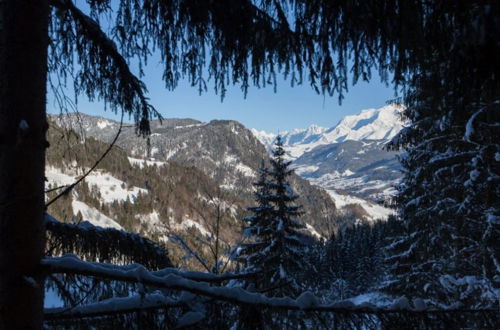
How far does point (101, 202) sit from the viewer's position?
11169cm

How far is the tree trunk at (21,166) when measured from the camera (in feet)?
4.25

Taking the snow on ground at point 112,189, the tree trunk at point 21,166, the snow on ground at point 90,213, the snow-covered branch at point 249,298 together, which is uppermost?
the tree trunk at point 21,166

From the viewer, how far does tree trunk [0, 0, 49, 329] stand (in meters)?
1.30

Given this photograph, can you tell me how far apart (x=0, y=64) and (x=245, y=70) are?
1.59 m

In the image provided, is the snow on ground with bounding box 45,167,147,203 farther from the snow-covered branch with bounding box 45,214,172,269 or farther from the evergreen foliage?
the snow-covered branch with bounding box 45,214,172,269

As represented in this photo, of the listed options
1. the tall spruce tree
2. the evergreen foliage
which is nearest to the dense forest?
the evergreen foliage

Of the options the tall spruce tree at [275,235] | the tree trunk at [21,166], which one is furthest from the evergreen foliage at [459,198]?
the tall spruce tree at [275,235]

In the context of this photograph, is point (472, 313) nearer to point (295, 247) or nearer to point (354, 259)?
point (295, 247)

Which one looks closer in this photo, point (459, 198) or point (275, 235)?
point (459, 198)

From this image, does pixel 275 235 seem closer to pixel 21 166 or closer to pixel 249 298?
pixel 249 298

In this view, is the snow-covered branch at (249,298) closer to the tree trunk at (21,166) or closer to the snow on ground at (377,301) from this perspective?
the snow on ground at (377,301)

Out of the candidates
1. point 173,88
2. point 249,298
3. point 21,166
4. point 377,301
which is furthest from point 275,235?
point 21,166

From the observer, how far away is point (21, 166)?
1.32 m

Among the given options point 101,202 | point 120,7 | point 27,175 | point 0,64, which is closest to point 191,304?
point 27,175
